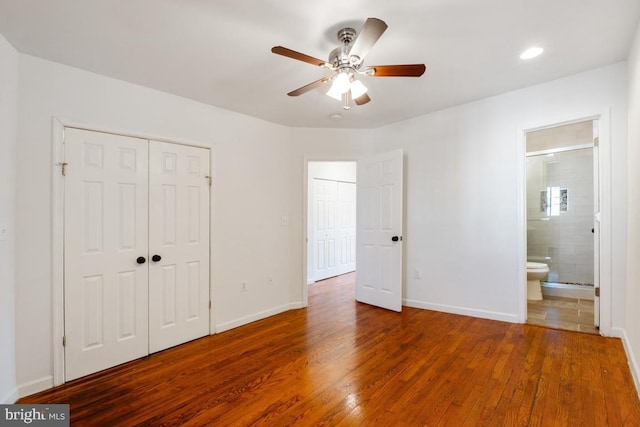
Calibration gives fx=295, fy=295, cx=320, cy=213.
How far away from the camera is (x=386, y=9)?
177 cm

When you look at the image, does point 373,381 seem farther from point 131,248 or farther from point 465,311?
point 131,248

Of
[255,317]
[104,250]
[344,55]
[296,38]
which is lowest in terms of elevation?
[255,317]

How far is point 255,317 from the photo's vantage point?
3592mm

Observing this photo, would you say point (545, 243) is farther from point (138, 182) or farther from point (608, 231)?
point (138, 182)

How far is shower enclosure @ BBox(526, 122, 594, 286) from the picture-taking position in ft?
14.9

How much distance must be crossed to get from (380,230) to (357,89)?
7.28 feet

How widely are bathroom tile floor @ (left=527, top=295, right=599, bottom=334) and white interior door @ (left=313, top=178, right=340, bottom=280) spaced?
3282 millimetres

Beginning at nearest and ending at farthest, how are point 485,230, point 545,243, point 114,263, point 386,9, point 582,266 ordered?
point 386,9
point 114,263
point 485,230
point 582,266
point 545,243

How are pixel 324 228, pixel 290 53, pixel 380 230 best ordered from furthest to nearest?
pixel 324 228, pixel 380 230, pixel 290 53

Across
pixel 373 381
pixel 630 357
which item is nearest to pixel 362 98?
pixel 373 381

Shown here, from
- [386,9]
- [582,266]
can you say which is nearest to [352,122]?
[386,9]

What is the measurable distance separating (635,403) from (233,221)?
3.54 m

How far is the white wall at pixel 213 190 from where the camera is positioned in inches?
84.3

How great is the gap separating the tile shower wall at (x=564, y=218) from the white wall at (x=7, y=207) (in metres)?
6.41
